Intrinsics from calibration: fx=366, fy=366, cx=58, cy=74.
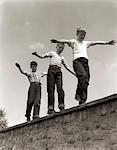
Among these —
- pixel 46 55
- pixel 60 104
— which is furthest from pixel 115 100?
pixel 46 55

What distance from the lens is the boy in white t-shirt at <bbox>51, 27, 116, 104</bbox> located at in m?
6.81

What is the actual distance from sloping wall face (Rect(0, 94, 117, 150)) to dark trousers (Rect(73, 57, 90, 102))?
0.64 meters

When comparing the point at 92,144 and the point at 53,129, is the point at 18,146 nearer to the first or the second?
the point at 53,129

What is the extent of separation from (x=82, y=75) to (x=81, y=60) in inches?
13.0

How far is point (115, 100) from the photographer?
529 cm

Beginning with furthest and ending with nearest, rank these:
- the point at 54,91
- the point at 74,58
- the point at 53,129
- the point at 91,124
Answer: the point at 54,91
the point at 74,58
the point at 53,129
the point at 91,124

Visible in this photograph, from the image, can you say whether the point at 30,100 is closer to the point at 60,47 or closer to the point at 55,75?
the point at 55,75

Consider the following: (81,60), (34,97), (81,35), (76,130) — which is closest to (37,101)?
(34,97)

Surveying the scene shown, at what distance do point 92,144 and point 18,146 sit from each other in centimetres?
253

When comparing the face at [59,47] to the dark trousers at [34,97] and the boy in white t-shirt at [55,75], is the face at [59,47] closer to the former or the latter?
the boy in white t-shirt at [55,75]

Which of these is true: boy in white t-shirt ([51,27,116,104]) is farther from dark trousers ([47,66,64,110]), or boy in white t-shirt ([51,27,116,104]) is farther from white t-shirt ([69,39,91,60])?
dark trousers ([47,66,64,110])

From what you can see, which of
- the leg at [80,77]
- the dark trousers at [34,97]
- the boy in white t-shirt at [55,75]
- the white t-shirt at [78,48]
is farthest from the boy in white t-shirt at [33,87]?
the leg at [80,77]

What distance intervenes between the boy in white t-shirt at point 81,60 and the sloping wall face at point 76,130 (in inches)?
25.9

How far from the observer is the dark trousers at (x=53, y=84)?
7.50 m
